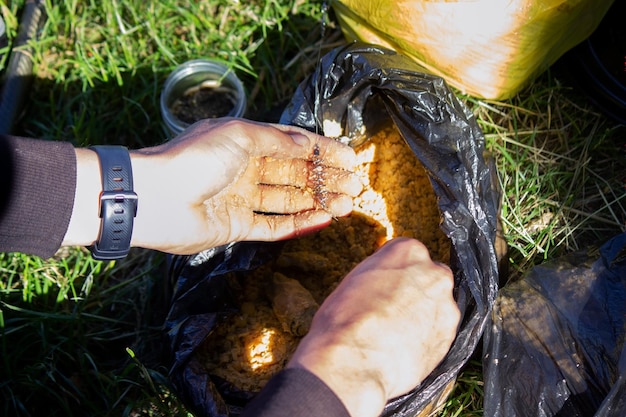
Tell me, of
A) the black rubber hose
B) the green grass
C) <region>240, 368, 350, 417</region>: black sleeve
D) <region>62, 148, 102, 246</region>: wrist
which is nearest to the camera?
<region>240, 368, 350, 417</region>: black sleeve

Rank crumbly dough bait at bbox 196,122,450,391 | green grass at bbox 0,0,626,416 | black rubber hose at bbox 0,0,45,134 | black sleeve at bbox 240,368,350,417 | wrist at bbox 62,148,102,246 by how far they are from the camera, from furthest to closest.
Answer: black rubber hose at bbox 0,0,45,134
green grass at bbox 0,0,626,416
crumbly dough bait at bbox 196,122,450,391
wrist at bbox 62,148,102,246
black sleeve at bbox 240,368,350,417

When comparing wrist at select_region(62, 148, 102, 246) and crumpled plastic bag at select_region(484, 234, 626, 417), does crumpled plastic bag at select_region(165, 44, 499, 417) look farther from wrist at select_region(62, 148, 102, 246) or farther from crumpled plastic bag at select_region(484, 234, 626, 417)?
wrist at select_region(62, 148, 102, 246)

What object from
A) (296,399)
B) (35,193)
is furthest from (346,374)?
(35,193)

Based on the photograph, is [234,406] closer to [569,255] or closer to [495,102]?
[569,255]

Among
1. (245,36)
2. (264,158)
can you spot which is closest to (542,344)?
(264,158)

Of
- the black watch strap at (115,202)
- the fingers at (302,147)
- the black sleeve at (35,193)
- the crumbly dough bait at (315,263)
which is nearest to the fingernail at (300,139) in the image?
the fingers at (302,147)

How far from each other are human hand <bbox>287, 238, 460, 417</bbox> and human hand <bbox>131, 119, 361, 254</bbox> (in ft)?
0.93

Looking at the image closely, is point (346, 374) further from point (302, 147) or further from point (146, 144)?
point (146, 144)

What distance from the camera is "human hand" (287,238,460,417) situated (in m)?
1.21

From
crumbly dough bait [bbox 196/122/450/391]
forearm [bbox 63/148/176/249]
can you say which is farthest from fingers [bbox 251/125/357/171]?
forearm [bbox 63/148/176/249]

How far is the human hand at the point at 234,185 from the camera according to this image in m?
1.42

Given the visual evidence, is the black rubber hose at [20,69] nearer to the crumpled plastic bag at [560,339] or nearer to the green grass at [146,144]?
the green grass at [146,144]

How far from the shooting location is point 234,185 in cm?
157

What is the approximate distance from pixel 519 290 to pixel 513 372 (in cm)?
20
